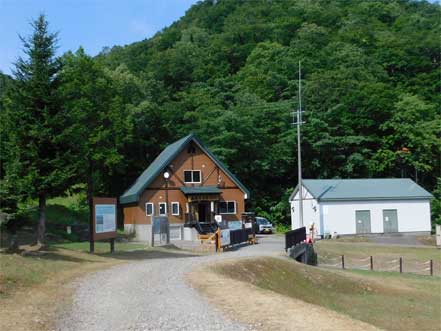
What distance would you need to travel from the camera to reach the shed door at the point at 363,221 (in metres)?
44.8

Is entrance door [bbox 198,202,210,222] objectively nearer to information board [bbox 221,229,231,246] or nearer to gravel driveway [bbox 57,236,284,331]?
information board [bbox 221,229,231,246]

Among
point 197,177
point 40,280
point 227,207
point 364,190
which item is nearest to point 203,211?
point 227,207

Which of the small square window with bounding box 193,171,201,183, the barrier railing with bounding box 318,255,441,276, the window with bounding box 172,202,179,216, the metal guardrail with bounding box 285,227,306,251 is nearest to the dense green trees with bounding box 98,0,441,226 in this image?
the small square window with bounding box 193,171,201,183

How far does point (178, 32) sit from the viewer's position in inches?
3967

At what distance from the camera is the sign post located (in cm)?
2478

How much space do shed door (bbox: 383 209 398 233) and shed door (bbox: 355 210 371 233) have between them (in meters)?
1.42

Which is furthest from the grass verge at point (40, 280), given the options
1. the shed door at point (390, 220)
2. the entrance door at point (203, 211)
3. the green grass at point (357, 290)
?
the shed door at point (390, 220)

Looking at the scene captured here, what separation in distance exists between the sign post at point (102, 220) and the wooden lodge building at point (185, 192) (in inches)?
609

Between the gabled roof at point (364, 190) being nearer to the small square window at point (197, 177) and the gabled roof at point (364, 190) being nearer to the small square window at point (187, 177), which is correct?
the small square window at point (197, 177)

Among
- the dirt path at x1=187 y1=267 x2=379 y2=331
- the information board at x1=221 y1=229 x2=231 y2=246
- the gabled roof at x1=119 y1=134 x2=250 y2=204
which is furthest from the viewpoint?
the gabled roof at x1=119 y1=134 x2=250 y2=204

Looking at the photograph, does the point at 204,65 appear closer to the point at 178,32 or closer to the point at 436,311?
the point at 178,32

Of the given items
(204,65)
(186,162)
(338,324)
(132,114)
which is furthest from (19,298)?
(204,65)

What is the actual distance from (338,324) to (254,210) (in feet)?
156

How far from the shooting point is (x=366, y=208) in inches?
1774
